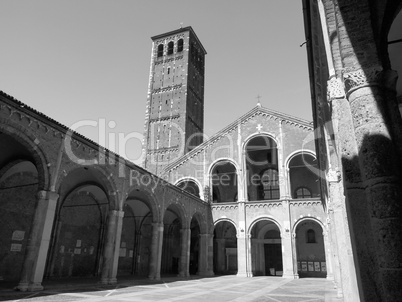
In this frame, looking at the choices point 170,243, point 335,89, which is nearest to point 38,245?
point 335,89

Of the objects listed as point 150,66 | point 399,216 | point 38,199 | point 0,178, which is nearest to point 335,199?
point 399,216

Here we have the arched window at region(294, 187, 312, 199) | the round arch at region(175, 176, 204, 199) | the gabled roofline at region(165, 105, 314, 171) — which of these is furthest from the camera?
the arched window at region(294, 187, 312, 199)

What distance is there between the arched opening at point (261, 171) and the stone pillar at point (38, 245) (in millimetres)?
19228

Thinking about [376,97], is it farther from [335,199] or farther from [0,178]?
[0,178]

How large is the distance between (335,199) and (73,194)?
579 inches

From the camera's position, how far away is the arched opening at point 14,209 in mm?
13570

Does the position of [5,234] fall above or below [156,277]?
above

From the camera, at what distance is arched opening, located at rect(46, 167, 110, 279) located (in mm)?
16562

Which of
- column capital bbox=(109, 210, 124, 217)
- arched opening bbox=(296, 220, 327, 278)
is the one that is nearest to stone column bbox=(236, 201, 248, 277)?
arched opening bbox=(296, 220, 327, 278)

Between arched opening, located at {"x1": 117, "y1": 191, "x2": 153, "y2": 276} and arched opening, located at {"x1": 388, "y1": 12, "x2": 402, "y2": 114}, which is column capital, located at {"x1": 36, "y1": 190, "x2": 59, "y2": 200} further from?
arched opening, located at {"x1": 388, "y1": 12, "x2": 402, "y2": 114}

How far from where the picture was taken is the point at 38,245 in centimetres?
1047

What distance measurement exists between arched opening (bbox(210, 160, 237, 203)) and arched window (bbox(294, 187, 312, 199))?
19.0 ft

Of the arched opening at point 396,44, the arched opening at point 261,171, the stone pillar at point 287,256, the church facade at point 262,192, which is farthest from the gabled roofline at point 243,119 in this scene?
the arched opening at point 396,44

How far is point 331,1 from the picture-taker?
5105mm
